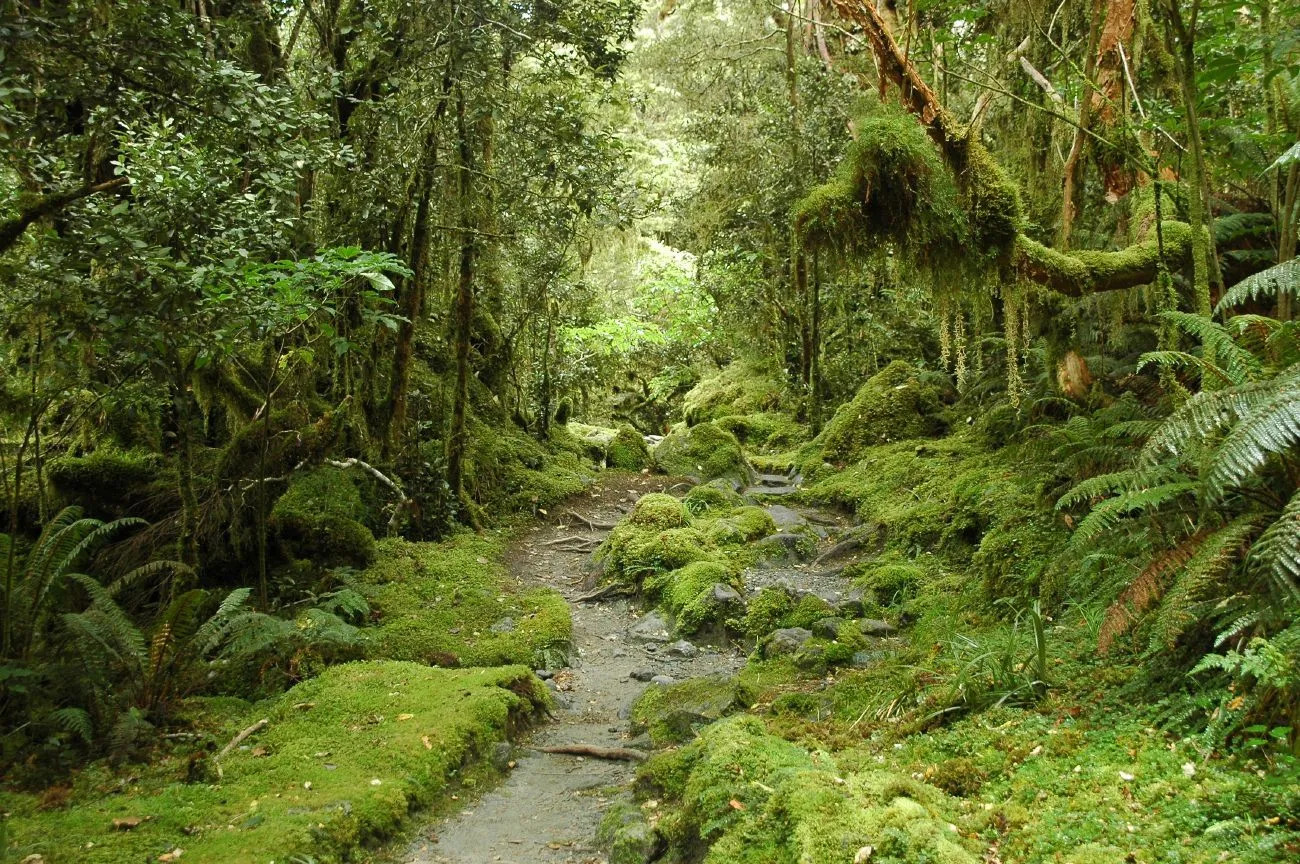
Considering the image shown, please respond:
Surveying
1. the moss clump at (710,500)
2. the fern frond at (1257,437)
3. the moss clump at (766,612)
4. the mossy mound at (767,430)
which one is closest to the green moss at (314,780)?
the moss clump at (766,612)

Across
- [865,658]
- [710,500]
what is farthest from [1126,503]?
[710,500]

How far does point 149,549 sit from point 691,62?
12956mm

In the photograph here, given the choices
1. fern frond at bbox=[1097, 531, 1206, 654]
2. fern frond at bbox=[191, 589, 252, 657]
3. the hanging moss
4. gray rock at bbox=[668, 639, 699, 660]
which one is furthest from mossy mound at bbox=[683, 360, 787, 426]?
fern frond at bbox=[1097, 531, 1206, 654]

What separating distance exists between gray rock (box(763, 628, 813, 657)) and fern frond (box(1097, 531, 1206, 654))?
3.08 meters

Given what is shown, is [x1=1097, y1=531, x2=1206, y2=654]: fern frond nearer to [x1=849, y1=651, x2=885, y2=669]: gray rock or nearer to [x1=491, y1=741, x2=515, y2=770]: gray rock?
[x1=849, y1=651, x2=885, y2=669]: gray rock

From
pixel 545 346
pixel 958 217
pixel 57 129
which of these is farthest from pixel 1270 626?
pixel 545 346

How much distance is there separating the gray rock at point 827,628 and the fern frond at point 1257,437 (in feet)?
12.4

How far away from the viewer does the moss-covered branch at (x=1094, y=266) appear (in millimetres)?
6574

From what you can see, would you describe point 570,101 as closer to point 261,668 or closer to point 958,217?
point 958,217

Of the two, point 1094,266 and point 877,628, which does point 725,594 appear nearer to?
point 877,628

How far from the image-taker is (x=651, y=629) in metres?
8.08

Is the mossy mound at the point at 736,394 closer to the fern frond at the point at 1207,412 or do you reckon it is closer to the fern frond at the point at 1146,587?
the fern frond at the point at 1146,587

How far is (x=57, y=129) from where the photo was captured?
4949mm

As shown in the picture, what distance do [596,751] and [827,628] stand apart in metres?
2.24
